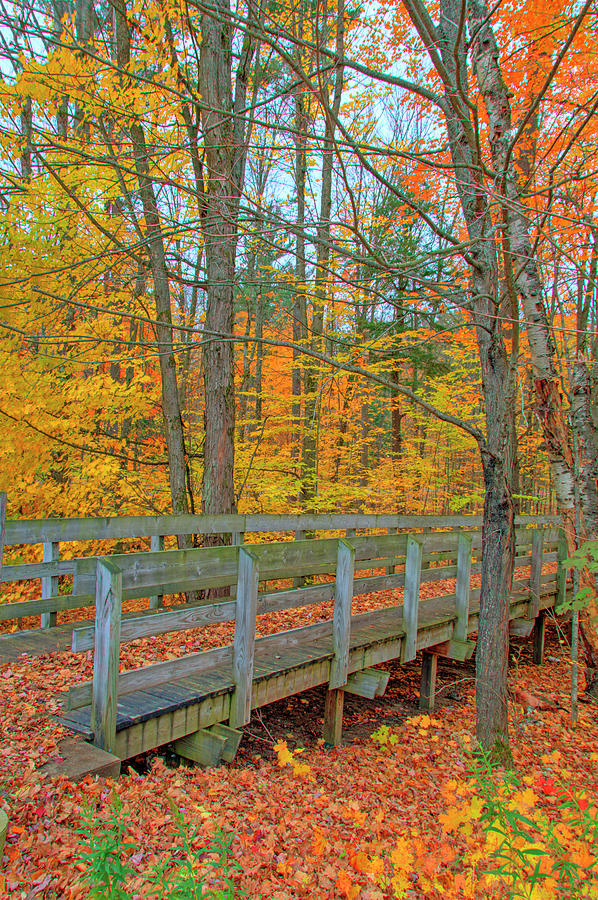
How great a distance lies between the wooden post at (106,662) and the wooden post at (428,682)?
428 centimetres

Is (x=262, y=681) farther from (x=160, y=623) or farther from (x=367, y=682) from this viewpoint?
(x=367, y=682)

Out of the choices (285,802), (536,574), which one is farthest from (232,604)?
(536,574)

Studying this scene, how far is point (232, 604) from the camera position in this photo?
3.96m

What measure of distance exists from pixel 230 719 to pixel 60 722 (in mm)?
1141

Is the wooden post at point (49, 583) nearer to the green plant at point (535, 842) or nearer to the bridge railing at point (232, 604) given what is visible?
the bridge railing at point (232, 604)

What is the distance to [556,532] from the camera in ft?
31.9

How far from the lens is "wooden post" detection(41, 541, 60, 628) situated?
207 inches

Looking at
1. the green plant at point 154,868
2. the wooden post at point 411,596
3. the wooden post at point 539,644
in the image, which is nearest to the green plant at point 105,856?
the green plant at point 154,868

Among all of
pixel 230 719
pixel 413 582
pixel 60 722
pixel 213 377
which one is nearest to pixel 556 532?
pixel 413 582

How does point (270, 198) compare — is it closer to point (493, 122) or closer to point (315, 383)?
point (315, 383)

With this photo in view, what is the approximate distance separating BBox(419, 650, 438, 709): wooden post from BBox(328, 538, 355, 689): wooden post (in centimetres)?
195

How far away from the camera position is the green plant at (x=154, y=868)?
6.85 ft

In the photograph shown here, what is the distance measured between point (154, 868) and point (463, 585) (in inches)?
202

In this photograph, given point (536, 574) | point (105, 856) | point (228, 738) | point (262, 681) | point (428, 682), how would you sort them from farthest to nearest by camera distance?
point (536, 574) → point (428, 682) → point (262, 681) → point (228, 738) → point (105, 856)
